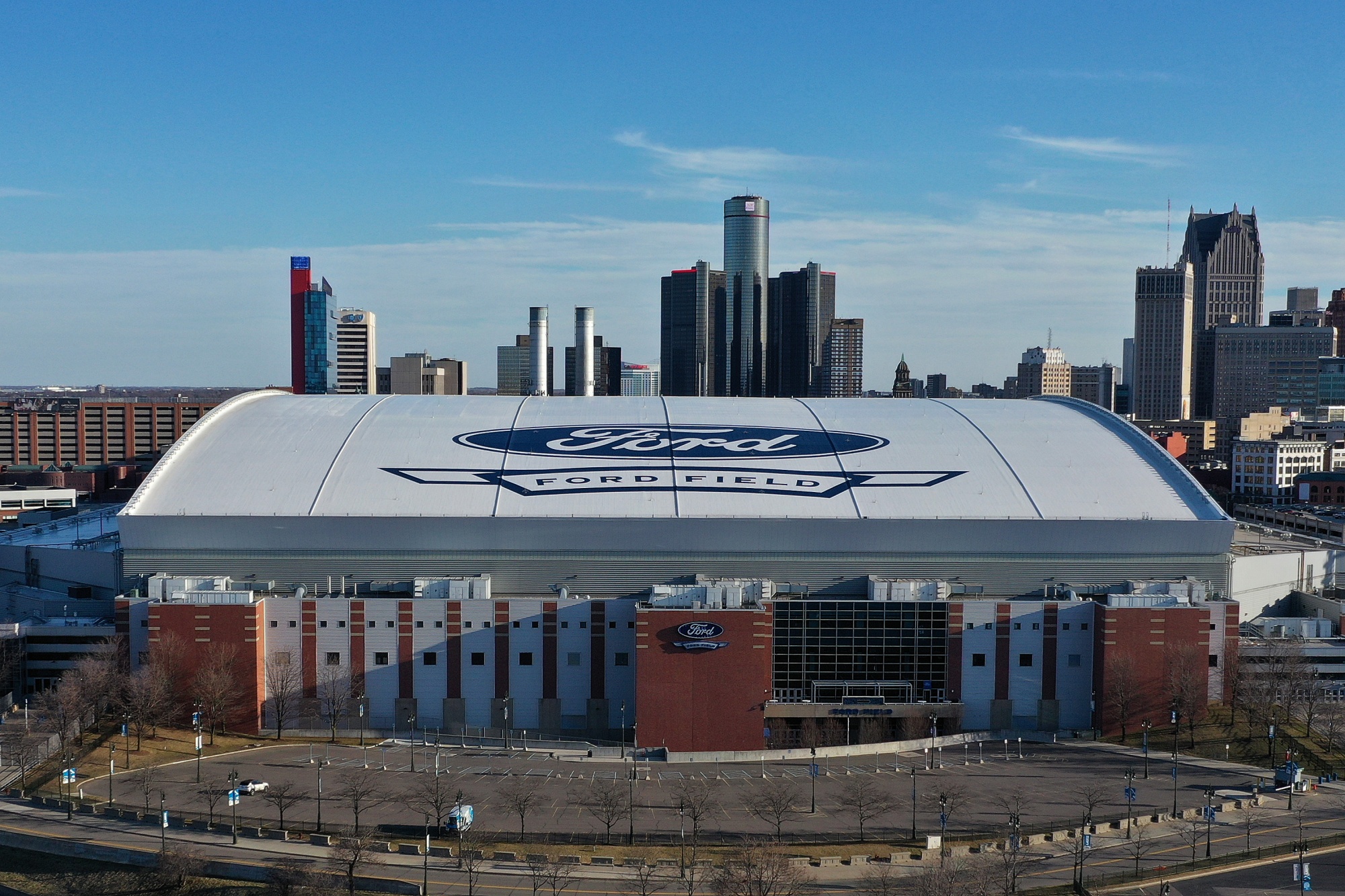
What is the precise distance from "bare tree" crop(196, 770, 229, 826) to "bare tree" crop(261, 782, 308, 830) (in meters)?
1.58

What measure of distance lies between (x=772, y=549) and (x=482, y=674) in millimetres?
15427

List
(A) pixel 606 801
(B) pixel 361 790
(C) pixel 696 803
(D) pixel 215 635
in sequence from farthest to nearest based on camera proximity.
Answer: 1. (D) pixel 215 635
2. (B) pixel 361 790
3. (C) pixel 696 803
4. (A) pixel 606 801

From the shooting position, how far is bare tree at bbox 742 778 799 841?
49.5 m

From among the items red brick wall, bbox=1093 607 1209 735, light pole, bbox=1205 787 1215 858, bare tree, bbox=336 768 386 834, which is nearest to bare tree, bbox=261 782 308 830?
bare tree, bbox=336 768 386 834

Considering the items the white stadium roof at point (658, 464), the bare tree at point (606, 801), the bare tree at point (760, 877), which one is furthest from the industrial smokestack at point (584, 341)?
the bare tree at point (760, 877)

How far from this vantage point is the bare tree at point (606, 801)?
49500mm

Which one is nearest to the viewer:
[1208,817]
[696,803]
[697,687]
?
[1208,817]

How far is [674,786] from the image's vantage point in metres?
55.6

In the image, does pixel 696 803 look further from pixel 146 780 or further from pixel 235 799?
pixel 146 780

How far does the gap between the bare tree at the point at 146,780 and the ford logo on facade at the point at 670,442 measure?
25.6 meters

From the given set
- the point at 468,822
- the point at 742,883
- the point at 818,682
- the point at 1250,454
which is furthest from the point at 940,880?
the point at 1250,454

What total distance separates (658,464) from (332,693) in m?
20.7

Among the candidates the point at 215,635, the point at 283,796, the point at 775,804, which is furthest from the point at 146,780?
the point at 775,804

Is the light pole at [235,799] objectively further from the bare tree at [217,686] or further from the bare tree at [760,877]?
the bare tree at [760,877]
